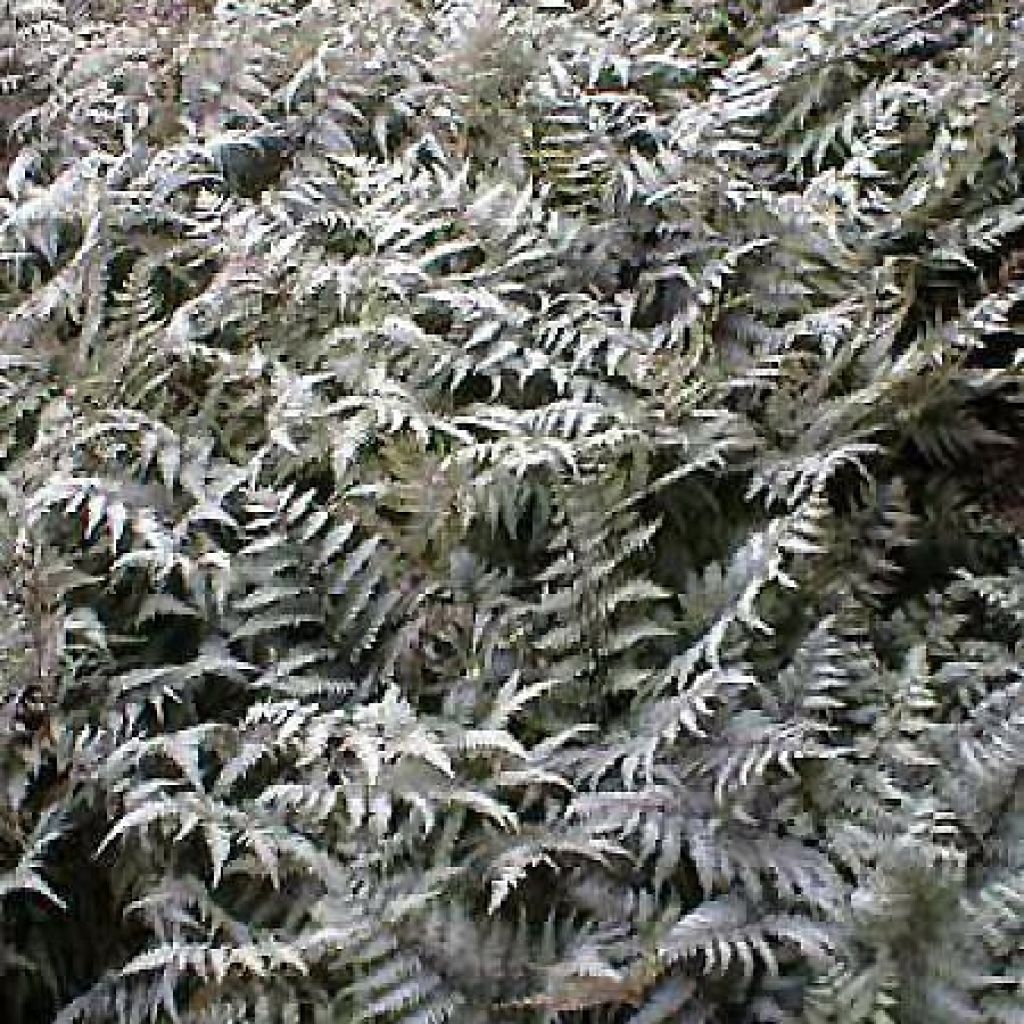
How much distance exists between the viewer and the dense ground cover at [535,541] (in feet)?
10.5

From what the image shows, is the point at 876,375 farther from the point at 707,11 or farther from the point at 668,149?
the point at 707,11

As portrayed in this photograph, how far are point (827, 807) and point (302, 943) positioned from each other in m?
1.17

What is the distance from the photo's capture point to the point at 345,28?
19.3 ft

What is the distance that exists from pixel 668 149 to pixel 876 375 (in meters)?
1.33

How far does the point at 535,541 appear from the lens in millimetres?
3990

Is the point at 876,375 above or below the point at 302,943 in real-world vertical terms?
above

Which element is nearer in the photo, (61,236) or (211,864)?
(211,864)

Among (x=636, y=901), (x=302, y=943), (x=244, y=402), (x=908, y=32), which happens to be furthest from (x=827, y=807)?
(x=908, y=32)

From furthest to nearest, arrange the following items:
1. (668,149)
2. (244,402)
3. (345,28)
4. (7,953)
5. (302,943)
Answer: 1. (345,28)
2. (668,149)
3. (244,402)
4. (7,953)
5. (302,943)

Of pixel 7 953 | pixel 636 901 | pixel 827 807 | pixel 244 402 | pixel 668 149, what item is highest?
pixel 668 149

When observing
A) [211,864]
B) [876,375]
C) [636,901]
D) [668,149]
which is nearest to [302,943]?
[211,864]

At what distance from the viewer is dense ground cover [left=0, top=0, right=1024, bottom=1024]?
10.5ft

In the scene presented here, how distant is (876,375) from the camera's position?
160 inches

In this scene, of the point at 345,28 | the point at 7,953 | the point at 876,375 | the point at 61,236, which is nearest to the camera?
the point at 7,953
